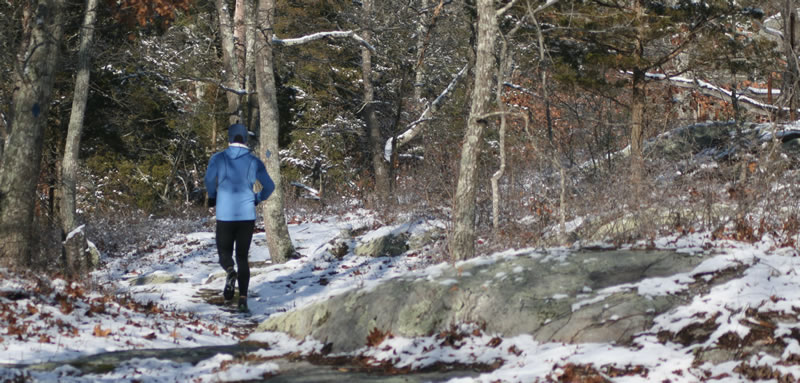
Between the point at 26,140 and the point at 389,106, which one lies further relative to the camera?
the point at 389,106

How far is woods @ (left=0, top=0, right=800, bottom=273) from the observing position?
9117mm

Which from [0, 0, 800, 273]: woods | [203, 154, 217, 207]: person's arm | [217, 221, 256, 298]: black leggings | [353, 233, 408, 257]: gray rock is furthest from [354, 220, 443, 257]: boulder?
[203, 154, 217, 207]: person's arm

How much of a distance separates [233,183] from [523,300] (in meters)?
4.12

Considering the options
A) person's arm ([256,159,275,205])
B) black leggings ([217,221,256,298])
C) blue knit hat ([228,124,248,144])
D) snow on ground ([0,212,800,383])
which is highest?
blue knit hat ([228,124,248,144])

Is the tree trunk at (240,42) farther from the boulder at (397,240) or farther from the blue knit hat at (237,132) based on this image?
the blue knit hat at (237,132)

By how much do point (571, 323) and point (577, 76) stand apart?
1038 centimetres

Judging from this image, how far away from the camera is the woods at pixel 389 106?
29.9 feet

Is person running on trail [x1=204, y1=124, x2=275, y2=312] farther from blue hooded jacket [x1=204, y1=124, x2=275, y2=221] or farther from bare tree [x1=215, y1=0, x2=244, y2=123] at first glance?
bare tree [x1=215, y1=0, x2=244, y2=123]

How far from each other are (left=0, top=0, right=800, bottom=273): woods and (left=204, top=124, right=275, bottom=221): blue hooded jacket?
2694mm

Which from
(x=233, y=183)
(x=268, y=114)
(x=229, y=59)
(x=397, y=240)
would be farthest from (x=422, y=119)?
(x=233, y=183)

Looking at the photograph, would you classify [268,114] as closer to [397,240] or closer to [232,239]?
[397,240]

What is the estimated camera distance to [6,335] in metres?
5.29

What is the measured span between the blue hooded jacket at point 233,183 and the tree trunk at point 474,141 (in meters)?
2.67

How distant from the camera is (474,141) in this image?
351 inches
